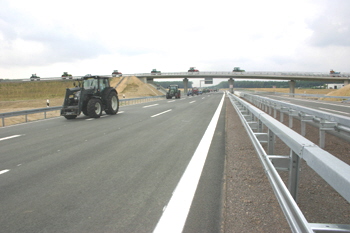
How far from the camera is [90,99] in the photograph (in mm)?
13258

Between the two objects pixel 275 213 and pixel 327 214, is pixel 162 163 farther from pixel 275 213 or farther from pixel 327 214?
pixel 327 214

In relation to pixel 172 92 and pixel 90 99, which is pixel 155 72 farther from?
pixel 90 99

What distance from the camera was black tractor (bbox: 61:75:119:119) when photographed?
12.6 meters

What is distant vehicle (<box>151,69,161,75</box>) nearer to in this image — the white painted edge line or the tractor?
the tractor

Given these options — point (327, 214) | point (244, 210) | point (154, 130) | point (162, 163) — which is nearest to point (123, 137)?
point (154, 130)

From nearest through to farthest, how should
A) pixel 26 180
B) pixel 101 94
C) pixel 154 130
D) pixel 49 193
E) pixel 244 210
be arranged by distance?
pixel 244 210 < pixel 49 193 < pixel 26 180 < pixel 154 130 < pixel 101 94

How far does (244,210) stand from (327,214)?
94cm

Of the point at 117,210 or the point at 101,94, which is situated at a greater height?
the point at 101,94

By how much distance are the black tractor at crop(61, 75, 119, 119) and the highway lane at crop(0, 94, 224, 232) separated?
497 cm

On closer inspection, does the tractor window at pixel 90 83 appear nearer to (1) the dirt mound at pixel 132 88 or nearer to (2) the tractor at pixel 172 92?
(2) the tractor at pixel 172 92

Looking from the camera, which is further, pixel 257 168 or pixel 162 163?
pixel 162 163

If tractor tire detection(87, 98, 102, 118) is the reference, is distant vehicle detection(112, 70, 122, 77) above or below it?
above

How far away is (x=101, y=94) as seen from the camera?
14.3 meters

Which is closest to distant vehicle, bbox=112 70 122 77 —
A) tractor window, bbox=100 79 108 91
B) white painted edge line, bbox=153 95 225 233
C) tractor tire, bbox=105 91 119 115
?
tractor tire, bbox=105 91 119 115
